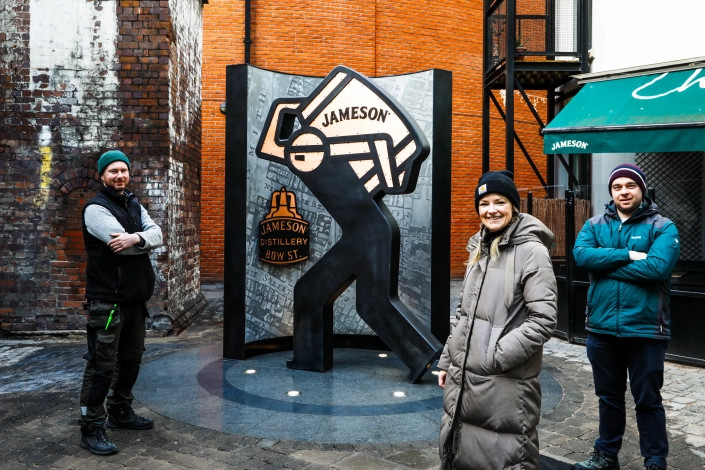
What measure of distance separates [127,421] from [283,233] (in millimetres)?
3009

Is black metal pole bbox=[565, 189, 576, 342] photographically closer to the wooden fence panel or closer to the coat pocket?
the wooden fence panel

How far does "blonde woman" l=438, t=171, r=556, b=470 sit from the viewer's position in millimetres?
2611

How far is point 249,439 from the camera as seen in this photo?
4.06 meters

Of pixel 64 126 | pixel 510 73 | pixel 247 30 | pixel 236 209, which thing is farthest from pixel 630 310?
pixel 247 30

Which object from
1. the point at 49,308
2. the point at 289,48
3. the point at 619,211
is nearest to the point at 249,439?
the point at 619,211

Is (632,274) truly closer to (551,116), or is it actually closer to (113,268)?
(113,268)

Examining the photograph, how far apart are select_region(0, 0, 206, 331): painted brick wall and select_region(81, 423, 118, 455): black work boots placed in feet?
12.6

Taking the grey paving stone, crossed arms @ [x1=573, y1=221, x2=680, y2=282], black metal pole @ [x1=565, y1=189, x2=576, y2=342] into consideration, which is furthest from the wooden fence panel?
the grey paving stone

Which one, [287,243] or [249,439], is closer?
[249,439]

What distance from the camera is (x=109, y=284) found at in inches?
154

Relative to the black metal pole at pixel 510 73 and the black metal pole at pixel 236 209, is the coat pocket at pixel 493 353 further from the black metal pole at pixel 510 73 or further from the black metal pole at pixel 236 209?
the black metal pole at pixel 510 73

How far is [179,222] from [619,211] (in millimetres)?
6142

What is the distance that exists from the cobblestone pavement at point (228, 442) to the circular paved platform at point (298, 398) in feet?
0.55

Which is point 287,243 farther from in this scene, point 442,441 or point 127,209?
point 442,441
